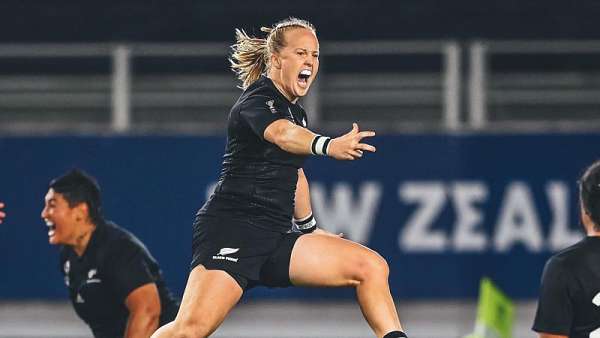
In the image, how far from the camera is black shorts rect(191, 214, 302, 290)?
6.34 m

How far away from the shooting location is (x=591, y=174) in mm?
5473

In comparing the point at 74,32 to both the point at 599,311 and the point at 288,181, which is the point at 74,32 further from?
the point at 599,311

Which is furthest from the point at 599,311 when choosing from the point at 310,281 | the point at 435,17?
the point at 435,17

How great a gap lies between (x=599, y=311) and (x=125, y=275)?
2896 mm

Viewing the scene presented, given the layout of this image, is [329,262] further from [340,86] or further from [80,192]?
[340,86]

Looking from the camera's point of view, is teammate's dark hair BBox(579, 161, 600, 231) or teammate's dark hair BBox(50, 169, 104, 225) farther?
teammate's dark hair BBox(50, 169, 104, 225)

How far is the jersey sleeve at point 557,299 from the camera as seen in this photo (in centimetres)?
530

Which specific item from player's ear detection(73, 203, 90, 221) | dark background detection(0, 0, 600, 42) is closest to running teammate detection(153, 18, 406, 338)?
player's ear detection(73, 203, 90, 221)

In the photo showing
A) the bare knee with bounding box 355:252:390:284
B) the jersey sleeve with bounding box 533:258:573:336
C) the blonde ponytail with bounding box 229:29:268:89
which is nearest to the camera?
the jersey sleeve with bounding box 533:258:573:336

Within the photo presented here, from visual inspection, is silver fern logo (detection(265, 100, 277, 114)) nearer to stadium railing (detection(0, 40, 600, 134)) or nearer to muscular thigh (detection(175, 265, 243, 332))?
muscular thigh (detection(175, 265, 243, 332))

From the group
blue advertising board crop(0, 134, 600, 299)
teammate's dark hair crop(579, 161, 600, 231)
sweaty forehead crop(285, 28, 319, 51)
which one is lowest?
blue advertising board crop(0, 134, 600, 299)

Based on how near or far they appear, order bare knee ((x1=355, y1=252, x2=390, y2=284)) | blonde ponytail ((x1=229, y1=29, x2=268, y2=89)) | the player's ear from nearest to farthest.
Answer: bare knee ((x1=355, y1=252, x2=390, y2=284)) < blonde ponytail ((x1=229, y1=29, x2=268, y2=89)) < the player's ear

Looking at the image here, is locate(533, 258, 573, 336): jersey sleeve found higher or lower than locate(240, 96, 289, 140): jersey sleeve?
lower

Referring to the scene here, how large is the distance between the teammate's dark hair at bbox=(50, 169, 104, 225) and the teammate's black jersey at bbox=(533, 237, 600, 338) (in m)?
3.15
